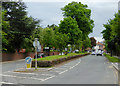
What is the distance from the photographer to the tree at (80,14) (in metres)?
51.7

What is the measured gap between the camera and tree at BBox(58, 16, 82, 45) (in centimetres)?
4772

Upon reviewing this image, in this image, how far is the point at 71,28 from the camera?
Result: 48.3m

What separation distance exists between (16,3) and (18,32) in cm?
619

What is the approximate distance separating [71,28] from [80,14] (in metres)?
5.80

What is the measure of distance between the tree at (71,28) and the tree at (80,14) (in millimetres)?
3956

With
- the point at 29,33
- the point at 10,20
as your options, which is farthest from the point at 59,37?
the point at 10,20

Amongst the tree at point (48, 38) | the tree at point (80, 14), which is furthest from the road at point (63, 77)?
the tree at point (48, 38)

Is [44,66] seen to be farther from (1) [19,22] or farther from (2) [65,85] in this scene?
(1) [19,22]

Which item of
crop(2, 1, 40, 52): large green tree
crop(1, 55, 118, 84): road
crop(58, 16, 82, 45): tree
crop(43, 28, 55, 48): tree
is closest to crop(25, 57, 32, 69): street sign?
crop(1, 55, 118, 84): road

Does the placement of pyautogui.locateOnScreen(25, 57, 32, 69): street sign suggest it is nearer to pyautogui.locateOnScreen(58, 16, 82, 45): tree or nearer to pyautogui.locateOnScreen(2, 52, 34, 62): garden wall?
pyautogui.locateOnScreen(2, 52, 34, 62): garden wall

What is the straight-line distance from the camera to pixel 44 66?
22.3 metres

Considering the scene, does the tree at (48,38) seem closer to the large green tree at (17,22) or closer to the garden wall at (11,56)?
the garden wall at (11,56)

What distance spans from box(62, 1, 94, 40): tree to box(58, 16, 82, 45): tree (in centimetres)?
396

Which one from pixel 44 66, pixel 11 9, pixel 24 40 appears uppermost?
pixel 11 9
